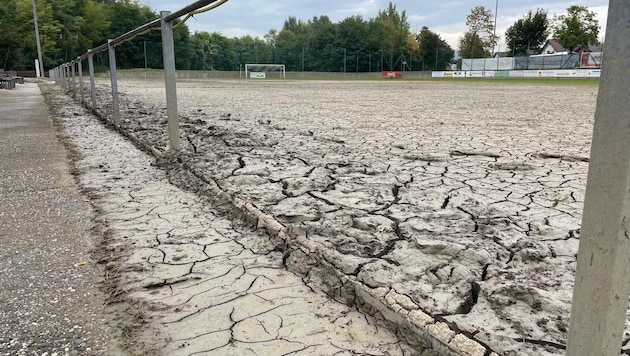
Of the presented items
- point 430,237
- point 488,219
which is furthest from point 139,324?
point 488,219

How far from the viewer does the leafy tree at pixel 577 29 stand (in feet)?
152

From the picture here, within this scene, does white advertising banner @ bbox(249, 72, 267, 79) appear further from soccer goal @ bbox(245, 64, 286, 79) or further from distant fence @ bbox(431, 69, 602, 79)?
distant fence @ bbox(431, 69, 602, 79)

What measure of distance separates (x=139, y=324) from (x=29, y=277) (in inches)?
27.2

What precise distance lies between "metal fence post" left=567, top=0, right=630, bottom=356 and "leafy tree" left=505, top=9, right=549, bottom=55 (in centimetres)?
6627

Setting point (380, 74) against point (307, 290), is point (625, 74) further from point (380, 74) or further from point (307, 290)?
point (380, 74)

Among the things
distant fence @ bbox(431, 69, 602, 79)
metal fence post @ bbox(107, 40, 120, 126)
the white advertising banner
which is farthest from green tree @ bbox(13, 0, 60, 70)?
metal fence post @ bbox(107, 40, 120, 126)

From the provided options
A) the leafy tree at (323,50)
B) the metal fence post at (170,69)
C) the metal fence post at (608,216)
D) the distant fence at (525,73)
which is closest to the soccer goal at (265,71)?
the leafy tree at (323,50)

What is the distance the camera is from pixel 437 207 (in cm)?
281

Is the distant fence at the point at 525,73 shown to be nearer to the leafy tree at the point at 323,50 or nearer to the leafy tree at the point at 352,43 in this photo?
the leafy tree at the point at 352,43

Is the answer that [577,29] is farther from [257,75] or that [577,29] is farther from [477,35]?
[257,75]

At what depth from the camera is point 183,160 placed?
13.8ft

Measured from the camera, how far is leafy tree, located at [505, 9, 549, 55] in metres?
60.6

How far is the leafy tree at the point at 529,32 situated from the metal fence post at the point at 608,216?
66274 millimetres

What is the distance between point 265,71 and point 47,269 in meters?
52.6
